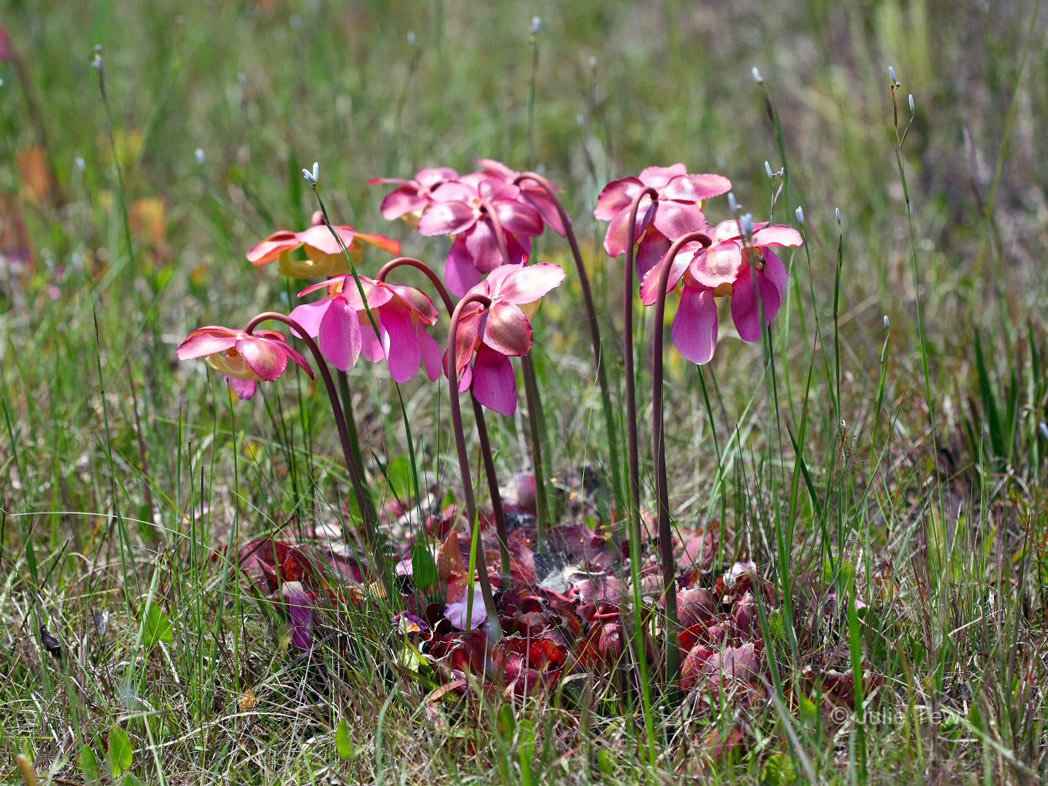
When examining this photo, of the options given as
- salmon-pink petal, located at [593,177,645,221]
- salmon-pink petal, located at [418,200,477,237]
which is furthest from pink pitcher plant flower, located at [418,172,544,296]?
salmon-pink petal, located at [593,177,645,221]

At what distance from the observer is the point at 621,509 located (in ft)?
5.63

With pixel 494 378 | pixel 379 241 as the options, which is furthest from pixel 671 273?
pixel 379 241

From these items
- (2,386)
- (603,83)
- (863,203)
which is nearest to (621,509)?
(2,386)

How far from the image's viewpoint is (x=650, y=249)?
60.1 inches

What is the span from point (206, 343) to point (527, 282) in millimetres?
462

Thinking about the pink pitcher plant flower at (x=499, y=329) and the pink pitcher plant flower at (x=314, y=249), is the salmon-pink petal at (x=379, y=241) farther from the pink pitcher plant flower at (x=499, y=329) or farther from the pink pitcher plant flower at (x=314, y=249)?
the pink pitcher plant flower at (x=499, y=329)

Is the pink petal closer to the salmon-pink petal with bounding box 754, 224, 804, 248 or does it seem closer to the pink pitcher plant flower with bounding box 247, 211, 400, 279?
the pink pitcher plant flower with bounding box 247, 211, 400, 279

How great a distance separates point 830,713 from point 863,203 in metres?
2.41

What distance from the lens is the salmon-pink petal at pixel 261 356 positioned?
1403 mm

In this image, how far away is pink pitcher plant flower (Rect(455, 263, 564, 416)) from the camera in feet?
4.42

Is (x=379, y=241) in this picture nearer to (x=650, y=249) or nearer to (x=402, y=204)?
(x=402, y=204)

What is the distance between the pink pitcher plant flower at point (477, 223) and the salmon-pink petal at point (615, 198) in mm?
126

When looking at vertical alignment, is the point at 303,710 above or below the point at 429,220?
below

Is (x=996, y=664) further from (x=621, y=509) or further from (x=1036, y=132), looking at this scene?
(x=1036, y=132)
